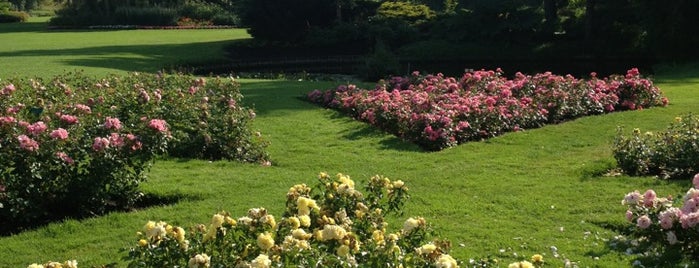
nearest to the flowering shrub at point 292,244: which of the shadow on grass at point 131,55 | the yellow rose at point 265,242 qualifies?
the yellow rose at point 265,242

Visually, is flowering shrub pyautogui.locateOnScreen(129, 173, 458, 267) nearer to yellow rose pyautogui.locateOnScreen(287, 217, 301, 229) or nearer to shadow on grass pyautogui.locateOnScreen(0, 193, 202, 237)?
yellow rose pyautogui.locateOnScreen(287, 217, 301, 229)

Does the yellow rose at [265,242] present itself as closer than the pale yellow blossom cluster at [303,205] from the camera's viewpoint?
Yes

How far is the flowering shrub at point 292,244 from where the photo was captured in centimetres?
343

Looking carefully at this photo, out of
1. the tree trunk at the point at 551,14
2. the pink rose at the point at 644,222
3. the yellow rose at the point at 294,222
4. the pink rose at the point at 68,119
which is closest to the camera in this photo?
the yellow rose at the point at 294,222

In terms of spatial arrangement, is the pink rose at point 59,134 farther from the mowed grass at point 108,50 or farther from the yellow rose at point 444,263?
the mowed grass at point 108,50

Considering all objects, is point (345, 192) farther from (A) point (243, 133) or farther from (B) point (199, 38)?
(B) point (199, 38)

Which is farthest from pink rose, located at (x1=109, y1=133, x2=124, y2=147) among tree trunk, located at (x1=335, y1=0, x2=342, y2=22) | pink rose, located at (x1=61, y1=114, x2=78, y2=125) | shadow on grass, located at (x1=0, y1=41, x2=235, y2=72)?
tree trunk, located at (x1=335, y1=0, x2=342, y2=22)

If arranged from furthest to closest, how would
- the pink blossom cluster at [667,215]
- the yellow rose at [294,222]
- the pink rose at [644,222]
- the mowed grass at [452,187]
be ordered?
1. the mowed grass at [452,187]
2. the pink rose at [644,222]
3. the pink blossom cluster at [667,215]
4. the yellow rose at [294,222]

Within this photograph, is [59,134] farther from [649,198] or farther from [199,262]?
[649,198]

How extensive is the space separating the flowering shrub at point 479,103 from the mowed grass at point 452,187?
264 millimetres

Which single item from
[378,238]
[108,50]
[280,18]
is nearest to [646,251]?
[378,238]

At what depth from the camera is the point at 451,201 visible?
7.18 metres

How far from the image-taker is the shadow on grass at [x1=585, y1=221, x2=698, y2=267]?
208 inches

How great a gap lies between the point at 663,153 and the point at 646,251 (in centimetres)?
288
